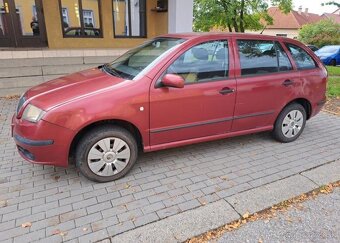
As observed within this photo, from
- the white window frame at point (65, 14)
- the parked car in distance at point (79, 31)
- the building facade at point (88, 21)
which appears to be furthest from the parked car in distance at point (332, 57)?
the white window frame at point (65, 14)

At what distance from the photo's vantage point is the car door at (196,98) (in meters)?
3.26

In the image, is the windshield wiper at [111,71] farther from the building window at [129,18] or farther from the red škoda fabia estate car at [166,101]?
the building window at [129,18]

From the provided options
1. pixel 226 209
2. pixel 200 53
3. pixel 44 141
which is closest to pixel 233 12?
pixel 200 53

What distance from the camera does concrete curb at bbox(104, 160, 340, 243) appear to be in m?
2.45

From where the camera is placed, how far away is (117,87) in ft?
10.0

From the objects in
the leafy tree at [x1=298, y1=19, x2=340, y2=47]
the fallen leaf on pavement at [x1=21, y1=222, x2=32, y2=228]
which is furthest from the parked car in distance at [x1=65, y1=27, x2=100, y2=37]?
the leafy tree at [x1=298, y1=19, x2=340, y2=47]

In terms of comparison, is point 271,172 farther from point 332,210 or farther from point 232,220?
point 232,220

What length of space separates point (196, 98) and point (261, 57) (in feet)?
4.12

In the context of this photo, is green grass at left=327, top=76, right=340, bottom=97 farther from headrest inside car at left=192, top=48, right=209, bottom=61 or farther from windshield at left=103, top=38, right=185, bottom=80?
windshield at left=103, top=38, right=185, bottom=80

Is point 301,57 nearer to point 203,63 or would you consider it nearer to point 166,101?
point 203,63

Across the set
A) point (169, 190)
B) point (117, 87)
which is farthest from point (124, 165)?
point (117, 87)

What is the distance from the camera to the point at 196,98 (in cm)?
341

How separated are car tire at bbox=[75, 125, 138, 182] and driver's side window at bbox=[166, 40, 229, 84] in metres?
0.94

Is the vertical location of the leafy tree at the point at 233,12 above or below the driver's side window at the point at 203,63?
above
